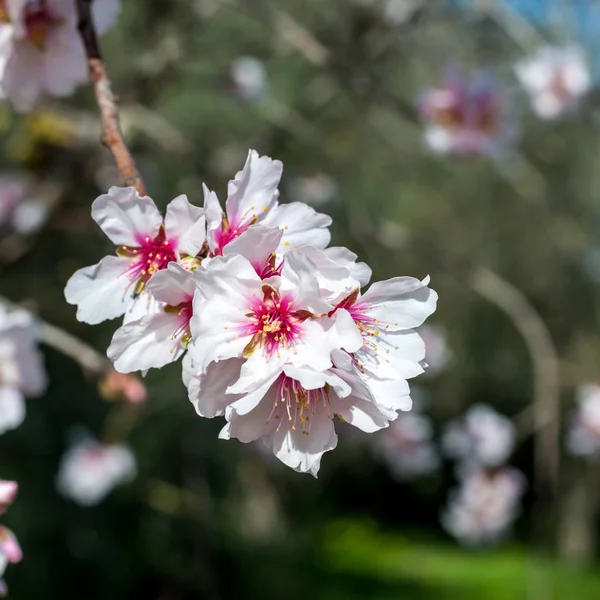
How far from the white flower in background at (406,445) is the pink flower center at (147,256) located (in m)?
3.42

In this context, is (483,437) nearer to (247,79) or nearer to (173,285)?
(247,79)

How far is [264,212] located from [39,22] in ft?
1.84

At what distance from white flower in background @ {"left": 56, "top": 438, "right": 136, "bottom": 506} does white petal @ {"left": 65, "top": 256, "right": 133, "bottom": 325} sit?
2135 mm

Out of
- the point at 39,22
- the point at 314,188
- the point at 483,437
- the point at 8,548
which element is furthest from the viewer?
the point at 483,437

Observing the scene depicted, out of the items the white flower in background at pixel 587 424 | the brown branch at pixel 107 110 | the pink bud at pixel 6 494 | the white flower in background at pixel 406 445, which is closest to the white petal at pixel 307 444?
the brown branch at pixel 107 110

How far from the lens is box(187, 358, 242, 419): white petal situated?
2.61 feet

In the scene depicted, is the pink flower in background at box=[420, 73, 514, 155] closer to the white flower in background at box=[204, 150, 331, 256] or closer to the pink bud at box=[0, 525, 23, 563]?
the white flower in background at box=[204, 150, 331, 256]

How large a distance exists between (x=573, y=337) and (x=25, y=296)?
7.15m

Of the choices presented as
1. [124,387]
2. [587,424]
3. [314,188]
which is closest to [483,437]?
[587,424]

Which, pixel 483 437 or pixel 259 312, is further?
pixel 483 437

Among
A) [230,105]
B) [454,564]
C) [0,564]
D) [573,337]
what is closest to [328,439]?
[0,564]

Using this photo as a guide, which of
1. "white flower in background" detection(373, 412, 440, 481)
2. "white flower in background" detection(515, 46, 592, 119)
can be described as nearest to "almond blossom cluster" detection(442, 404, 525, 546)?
"white flower in background" detection(373, 412, 440, 481)

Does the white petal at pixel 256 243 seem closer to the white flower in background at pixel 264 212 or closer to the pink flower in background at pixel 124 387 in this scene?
the white flower in background at pixel 264 212

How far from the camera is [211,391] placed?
0.80 metres
